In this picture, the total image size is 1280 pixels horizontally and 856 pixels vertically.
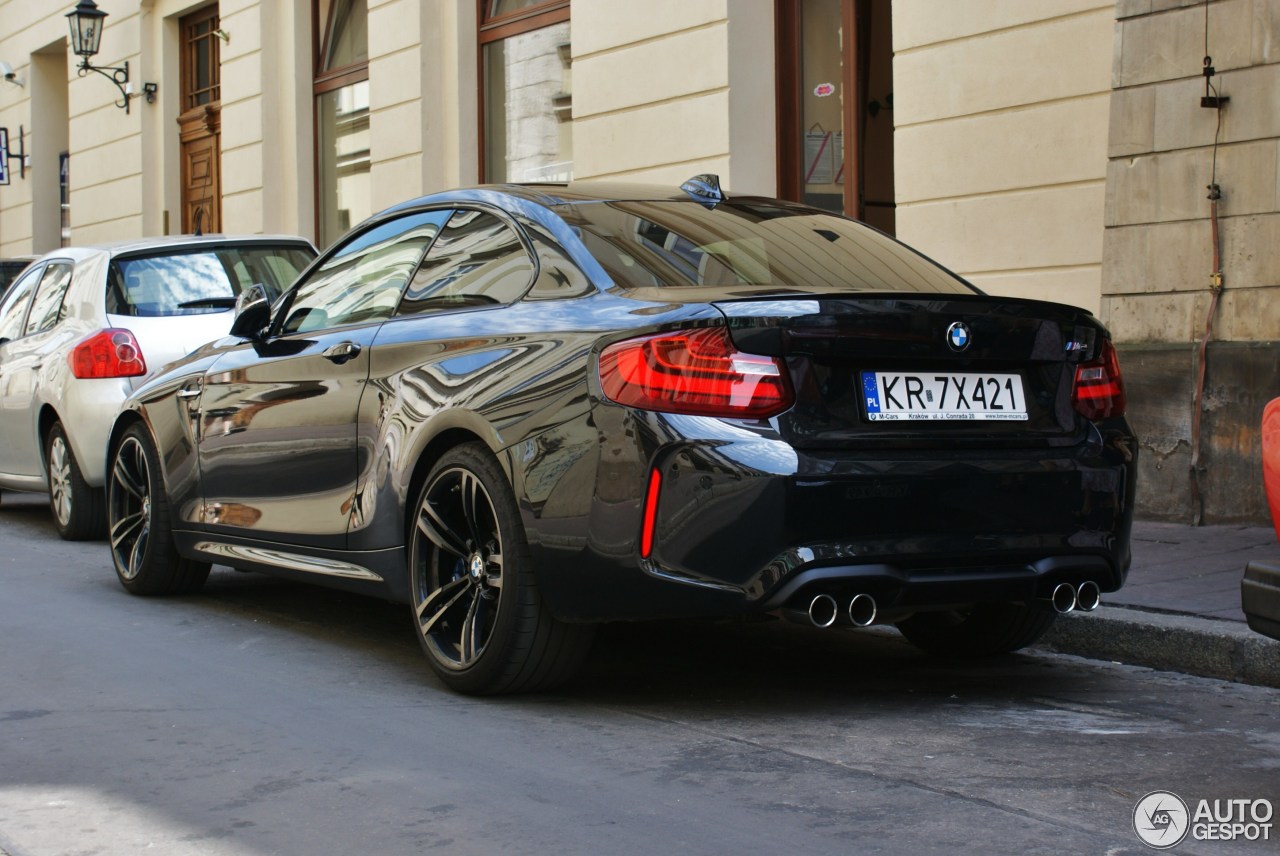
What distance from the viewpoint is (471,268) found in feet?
18.1

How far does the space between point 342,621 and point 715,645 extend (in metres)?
1.50

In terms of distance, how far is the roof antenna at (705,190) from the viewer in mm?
5750

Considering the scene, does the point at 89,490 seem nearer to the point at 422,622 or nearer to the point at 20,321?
the point at 20,321

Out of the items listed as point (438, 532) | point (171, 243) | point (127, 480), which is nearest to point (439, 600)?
point (438, 532)

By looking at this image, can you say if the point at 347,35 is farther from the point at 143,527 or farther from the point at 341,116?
the point at 143,527

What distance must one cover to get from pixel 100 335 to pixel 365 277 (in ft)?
12.2

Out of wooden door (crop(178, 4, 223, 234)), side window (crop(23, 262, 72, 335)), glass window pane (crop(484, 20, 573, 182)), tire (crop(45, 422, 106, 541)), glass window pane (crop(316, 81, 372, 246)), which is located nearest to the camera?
tire (crop(45, 422, 106, 541))

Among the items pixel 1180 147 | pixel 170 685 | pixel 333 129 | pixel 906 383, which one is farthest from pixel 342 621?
pixel 333 129

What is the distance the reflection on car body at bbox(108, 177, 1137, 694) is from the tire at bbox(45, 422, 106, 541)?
3689 millimetres

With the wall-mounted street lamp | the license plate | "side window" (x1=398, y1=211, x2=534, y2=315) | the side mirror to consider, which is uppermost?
the wall-mounted street lamp

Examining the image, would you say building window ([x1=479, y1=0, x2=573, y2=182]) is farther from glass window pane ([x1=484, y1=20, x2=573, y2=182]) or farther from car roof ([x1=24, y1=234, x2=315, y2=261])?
car roof ([x1=24, y1=234, x2=315, y2=261])

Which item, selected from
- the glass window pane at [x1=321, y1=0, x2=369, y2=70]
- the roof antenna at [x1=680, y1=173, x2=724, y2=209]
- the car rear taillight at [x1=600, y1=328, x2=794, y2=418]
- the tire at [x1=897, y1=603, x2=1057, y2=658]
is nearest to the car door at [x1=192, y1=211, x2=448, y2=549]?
the roof antenna at [x1=680, y1=173, x2=724, y2=209]

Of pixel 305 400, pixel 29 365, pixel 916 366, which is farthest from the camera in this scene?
pixel 29 365

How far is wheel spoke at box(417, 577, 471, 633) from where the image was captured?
518 centimetres
